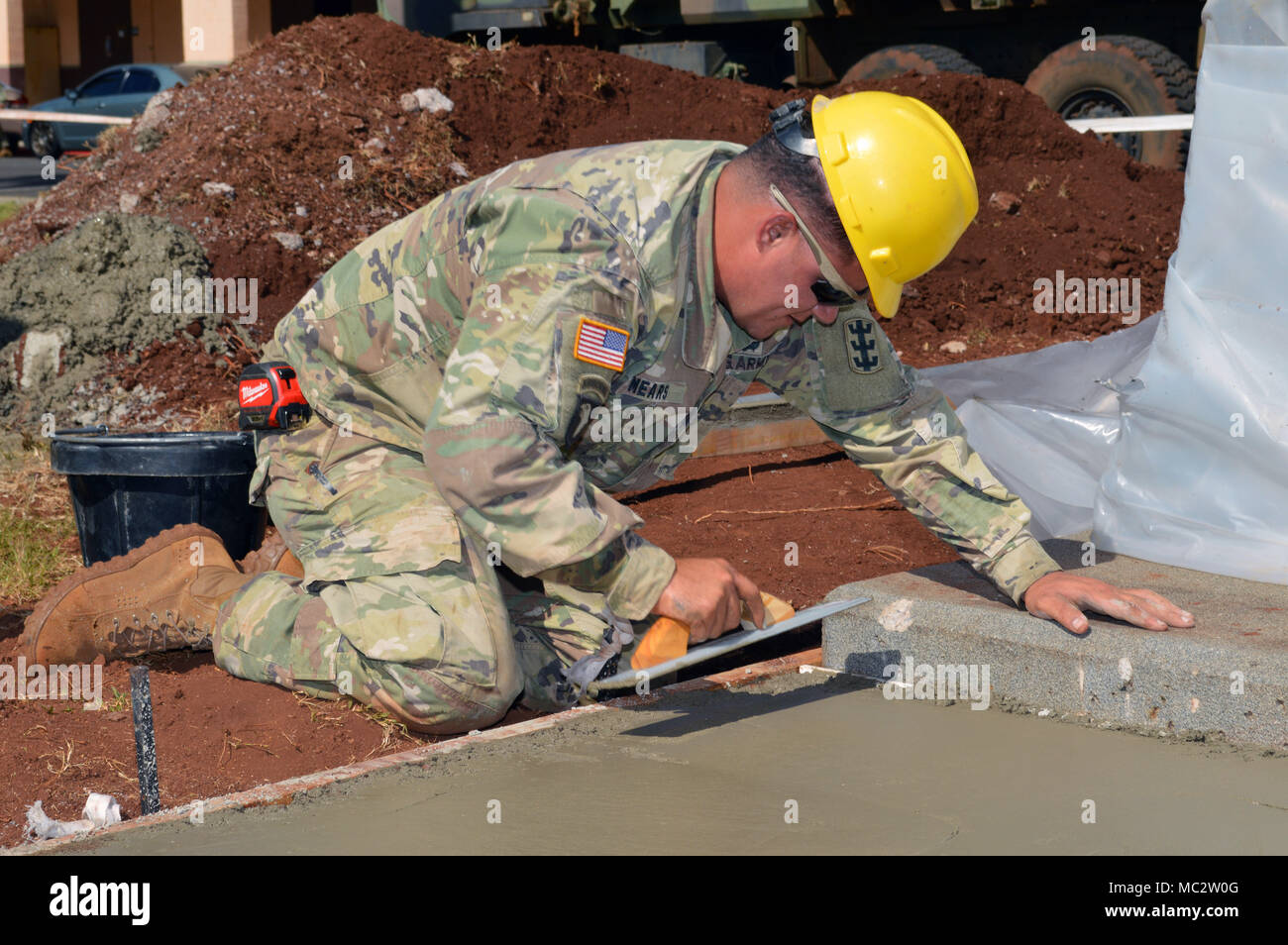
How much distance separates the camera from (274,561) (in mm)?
3350

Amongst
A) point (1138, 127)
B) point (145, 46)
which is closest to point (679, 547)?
point (1138, 127)

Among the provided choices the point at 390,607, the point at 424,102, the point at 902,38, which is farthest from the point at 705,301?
the point at 902,38

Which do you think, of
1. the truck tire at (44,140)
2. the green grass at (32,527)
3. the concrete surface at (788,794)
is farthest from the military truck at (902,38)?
the truck tire at (44,140)

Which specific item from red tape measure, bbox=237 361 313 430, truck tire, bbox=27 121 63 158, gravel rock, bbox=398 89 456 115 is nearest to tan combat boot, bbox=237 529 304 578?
red tape measure, bbox=237 361 313 430

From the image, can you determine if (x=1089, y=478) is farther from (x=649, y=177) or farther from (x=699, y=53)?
(x=699, y=53)

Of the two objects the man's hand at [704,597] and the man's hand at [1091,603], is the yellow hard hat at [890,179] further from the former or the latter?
the man's hand at [1091,603]

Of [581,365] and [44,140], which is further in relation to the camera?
[44,140]

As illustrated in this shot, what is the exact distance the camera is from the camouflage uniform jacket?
7.97 ft

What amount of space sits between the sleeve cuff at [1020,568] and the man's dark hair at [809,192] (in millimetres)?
820

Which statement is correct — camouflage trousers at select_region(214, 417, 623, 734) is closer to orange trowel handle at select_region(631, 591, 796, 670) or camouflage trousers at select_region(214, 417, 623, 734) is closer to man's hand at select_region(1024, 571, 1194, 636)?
orange trowel handle at select_region(631, 591, 796, 670)

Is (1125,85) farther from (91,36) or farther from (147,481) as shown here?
(91,36)

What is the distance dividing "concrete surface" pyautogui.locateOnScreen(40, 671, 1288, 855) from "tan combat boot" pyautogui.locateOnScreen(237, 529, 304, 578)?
2.92 feet

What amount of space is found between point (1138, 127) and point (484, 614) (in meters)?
7.81

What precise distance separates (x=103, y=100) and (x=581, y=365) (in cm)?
1914
